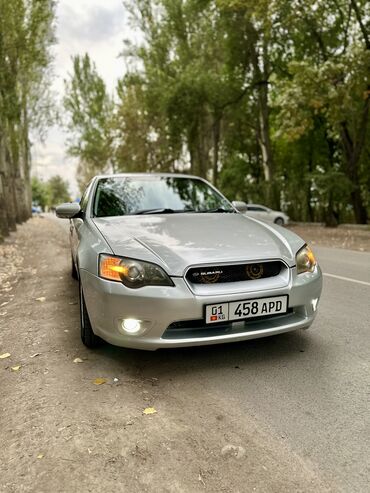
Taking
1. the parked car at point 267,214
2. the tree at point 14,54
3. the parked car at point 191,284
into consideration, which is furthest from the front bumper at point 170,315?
the parked car at point 267,214

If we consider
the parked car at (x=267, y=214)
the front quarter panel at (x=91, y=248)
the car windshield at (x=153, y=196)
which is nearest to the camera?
the front quarter panel at (x=91, y=248)

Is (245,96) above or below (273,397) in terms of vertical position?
above

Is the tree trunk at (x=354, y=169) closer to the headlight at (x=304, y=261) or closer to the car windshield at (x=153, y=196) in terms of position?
the car windshield at (x=153, y=196)

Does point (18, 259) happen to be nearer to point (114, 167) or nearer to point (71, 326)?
point (71, 326)

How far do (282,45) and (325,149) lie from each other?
20.6 feet

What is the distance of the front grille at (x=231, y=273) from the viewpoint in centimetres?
307

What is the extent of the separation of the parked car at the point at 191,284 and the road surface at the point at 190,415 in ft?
0.96

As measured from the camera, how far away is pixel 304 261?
11.3 feet

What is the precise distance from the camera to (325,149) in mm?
24922

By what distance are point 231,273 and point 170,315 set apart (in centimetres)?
56

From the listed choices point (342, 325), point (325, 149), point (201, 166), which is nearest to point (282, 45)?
point (325, 149)

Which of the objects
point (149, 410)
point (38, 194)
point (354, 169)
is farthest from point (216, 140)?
point (38, 194)

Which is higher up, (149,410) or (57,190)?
(57,190)

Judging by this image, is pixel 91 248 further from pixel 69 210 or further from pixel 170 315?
pixel 69 210
